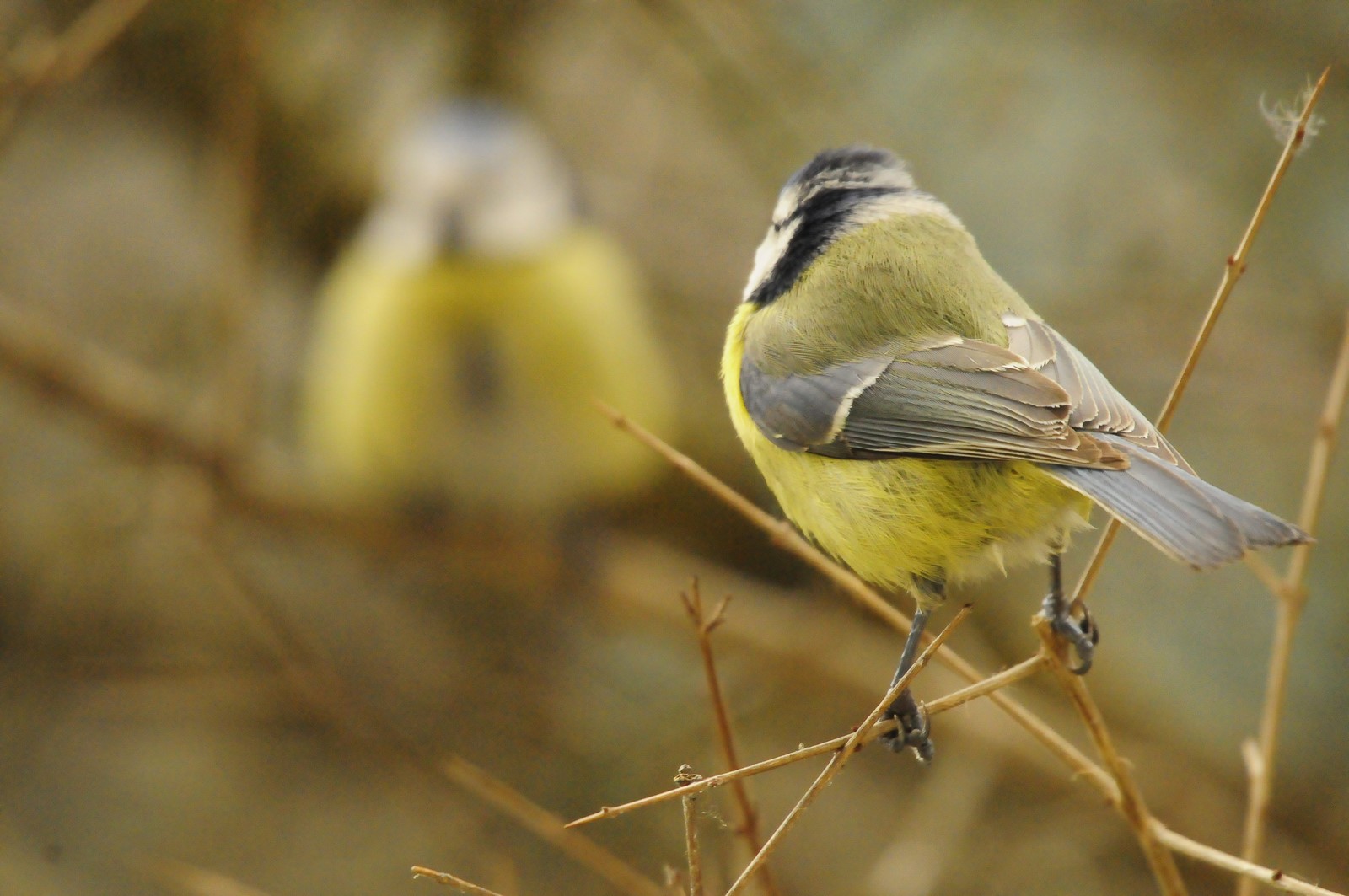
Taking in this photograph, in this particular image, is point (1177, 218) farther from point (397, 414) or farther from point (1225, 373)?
point (397, 414)

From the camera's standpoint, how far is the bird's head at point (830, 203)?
4.82ft

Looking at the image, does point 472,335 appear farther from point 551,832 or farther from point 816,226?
point 551,832

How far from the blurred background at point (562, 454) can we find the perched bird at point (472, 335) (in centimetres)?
1

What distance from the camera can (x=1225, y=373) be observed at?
2.62m

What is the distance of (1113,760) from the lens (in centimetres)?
101

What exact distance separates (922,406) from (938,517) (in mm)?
115

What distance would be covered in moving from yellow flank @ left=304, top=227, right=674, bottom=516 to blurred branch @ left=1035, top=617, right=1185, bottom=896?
1.70m

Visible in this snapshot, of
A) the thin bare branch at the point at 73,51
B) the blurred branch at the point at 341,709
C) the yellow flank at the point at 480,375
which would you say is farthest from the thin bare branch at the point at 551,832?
the yellow flank at the point at 480,375

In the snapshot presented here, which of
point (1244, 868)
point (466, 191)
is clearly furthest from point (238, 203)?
point (1244, 868)

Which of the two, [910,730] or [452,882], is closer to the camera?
[452,882]

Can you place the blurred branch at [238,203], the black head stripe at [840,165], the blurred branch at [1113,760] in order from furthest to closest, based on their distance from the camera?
1. the blurred branch at [238,203]
2. the black head stripe at [840,165]
3. the blurred branch at [1113,760]

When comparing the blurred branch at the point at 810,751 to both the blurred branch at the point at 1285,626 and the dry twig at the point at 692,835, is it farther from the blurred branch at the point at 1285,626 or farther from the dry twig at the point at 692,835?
the blurred branch at the point at 1285,626

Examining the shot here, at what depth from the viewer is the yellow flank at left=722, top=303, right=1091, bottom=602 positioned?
1279 millimetres

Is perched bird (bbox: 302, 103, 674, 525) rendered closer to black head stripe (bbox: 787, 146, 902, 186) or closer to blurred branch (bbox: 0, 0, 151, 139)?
blurred branch (bbox: 0, 0, 151, 139)
